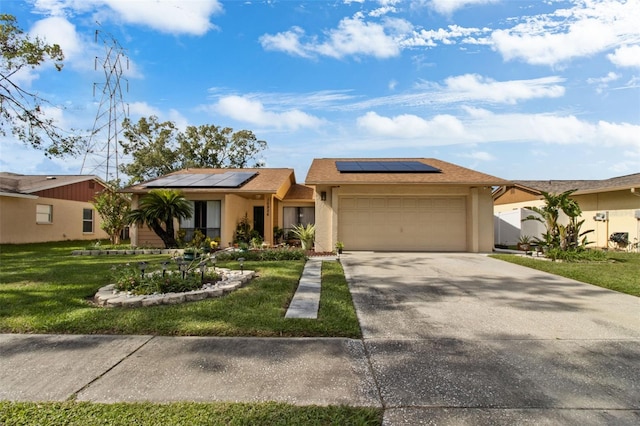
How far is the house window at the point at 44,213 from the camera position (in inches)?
695

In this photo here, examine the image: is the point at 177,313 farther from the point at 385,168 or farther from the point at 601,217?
the point at 601,217

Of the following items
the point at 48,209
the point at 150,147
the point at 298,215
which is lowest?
the point at 298,215

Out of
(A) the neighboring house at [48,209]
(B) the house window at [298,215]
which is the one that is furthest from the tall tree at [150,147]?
(B) the house window at [298,215]

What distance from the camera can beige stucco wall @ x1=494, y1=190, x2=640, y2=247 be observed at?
45.6 ft

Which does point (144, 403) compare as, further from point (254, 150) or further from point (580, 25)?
point (254, 150)

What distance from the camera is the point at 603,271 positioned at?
8562mm

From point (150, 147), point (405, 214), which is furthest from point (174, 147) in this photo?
point (405, 214)

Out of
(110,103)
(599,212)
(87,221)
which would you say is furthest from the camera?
(87,221)

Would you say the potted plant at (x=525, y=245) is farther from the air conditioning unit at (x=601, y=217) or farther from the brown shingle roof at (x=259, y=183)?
the brown shingle roof at (x=259, y=183)

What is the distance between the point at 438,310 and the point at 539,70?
10574 mm

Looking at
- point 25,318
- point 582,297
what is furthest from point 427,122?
point 25,318

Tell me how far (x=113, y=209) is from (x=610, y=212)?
22056 millimetres

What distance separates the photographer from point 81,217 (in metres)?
20.4

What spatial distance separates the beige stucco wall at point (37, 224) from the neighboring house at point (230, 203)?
6.63m
